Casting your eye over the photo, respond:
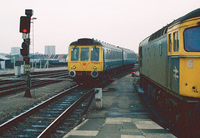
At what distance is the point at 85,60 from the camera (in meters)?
16.3

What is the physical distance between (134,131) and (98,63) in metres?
10.3

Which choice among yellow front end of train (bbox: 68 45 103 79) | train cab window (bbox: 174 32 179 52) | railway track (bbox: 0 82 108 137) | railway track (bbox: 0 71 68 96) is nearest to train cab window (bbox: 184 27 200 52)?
train cab window (bbox: 174 32 179 52)

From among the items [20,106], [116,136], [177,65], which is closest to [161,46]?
[177,65]

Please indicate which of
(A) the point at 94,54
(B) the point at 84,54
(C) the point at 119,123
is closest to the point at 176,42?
(C) the point at 119,123

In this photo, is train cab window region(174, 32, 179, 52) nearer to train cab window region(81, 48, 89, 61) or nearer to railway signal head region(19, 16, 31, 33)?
railway signal head region(19, 16, 31, 33)

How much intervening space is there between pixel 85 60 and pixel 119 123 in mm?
9422

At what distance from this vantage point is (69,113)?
358 inches

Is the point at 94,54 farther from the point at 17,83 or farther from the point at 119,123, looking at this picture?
the point at 119,123

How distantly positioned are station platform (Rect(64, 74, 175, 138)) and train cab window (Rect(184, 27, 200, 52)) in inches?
86.3

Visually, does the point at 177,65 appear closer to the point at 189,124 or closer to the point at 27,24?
the point at 189,124

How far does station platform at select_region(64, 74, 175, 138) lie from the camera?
237 inches

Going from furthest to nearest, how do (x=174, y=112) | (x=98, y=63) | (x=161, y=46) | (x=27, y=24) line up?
(x=98, y=63)
(x=27, y=24)
(x=161, y=46)
(x=174, y=112)

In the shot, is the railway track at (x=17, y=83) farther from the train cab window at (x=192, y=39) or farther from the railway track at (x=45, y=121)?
the train cab window at (x=192, y=39)

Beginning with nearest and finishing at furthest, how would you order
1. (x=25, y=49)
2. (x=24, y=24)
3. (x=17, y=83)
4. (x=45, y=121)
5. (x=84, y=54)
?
(x=45, y=121)
(x=24, y=24)
(x=25, y=49)
(x=84, y=54)
(x=17, y=83)
